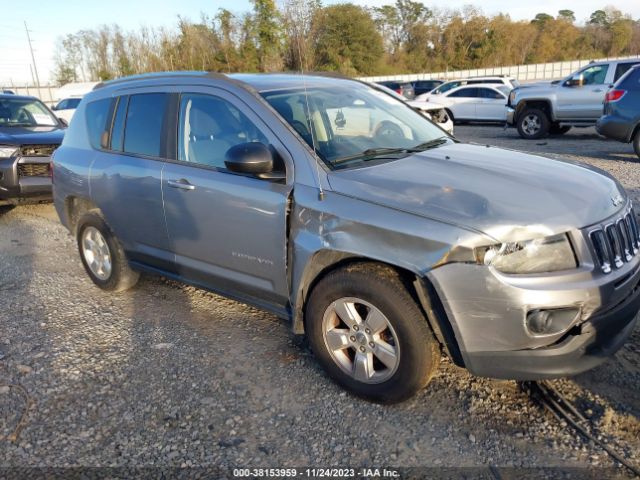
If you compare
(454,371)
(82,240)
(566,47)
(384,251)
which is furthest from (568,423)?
(566,47)

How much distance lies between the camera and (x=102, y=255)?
479 cm

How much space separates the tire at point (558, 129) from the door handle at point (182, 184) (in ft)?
42.6

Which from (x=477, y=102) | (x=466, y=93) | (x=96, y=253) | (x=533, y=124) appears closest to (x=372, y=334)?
(x=96, y=253)

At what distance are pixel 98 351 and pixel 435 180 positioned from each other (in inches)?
102

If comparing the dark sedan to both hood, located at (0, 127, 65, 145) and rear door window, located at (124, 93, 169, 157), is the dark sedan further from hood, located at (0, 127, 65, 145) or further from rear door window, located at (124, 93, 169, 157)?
hood, located at (0, 127, 65, 145)

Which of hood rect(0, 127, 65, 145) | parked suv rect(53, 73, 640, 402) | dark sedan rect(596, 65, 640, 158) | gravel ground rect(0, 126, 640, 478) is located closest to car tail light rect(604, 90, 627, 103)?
dark sedan rect(596, 65, 640, 158)

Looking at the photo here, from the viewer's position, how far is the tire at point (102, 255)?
457 centimetres

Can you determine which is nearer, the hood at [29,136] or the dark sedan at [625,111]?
the hood at [29,136]

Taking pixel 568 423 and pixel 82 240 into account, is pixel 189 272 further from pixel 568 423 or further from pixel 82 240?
pixel 568 423

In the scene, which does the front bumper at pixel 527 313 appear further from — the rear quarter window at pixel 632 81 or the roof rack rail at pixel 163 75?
the rear quarter window at pixel 632 81

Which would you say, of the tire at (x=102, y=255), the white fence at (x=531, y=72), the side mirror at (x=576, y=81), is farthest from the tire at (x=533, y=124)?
the white fence at (x=531, y=72)

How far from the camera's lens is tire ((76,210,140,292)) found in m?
4.57

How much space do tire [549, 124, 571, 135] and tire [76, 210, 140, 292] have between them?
1281cm

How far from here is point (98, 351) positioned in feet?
12.4
